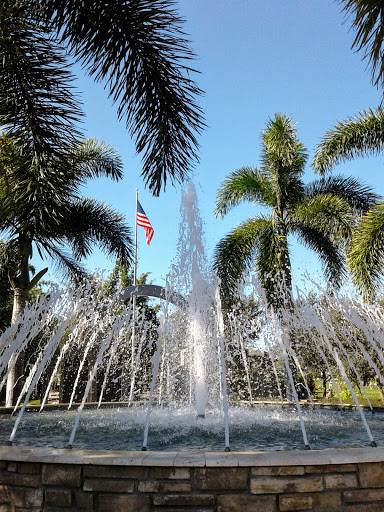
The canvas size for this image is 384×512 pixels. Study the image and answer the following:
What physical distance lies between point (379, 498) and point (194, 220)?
21.7 ft

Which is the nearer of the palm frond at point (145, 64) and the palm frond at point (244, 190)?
the palm frond at point (145, 64)

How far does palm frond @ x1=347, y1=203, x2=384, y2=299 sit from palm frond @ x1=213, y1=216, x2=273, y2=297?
365 cm

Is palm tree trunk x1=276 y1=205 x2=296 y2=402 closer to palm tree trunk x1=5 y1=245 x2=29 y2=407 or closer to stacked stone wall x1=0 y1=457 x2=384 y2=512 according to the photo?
palm tree trunk x1=5 y1=245 x2=29 y2=407

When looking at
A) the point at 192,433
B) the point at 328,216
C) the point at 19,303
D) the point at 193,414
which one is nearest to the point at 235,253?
the point at 328,216

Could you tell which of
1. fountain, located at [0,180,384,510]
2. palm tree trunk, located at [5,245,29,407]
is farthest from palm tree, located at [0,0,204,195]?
palm tree trunk, located at [5,245,29,407]

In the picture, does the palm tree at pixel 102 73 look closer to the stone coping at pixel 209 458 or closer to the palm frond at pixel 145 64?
the palm frond at pixel 145 64

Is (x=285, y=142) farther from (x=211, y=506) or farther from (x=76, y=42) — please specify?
(x=211, y=506)

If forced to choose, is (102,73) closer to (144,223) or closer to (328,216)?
(328,216)

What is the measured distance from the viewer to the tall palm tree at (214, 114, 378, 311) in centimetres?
1343

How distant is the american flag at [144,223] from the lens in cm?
1758

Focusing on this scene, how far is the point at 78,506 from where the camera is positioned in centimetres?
298

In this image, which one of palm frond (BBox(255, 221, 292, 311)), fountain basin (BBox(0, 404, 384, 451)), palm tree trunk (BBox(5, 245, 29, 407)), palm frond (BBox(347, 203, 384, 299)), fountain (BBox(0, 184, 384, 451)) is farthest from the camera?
palm frond (BBox(255, 221, 292, 311))

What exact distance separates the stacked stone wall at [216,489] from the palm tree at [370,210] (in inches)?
333

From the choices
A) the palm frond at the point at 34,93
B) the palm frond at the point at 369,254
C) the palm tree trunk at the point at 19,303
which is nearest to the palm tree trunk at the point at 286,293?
the palm frond at the point at 369,254
